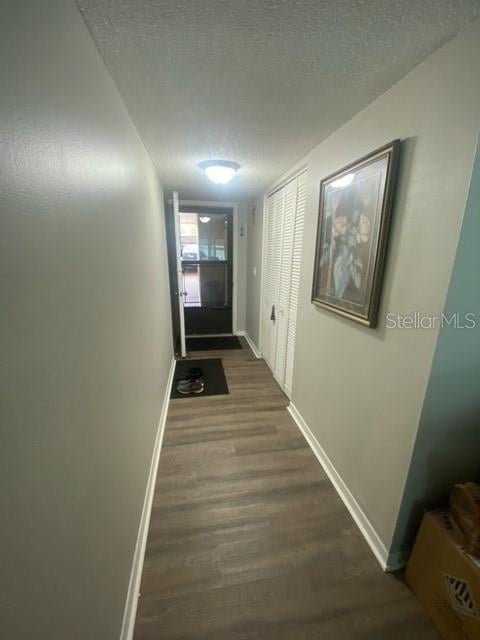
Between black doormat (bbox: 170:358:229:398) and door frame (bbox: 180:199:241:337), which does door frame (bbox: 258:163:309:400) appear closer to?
black doormat (bbox: 170:358:229:398)

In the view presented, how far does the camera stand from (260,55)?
93 centimetres

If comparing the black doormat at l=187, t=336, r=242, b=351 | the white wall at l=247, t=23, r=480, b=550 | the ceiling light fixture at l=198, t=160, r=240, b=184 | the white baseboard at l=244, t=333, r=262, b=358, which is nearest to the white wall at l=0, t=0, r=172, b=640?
the ceiling light fixture at l=198, t=160, r=240, b=184

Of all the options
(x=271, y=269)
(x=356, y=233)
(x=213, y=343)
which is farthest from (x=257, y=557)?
(x=213, y=343)

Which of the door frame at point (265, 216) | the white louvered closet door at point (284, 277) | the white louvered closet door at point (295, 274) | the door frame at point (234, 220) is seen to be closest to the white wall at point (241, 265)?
the door frame at point (234, 220)

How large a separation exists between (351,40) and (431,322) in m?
1.04

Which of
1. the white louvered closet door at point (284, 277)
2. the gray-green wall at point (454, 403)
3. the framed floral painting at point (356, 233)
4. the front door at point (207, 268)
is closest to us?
the gray-green wall at point (454, 403)

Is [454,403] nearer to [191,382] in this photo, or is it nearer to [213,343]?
[191,382]

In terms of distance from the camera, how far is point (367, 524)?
135 cm

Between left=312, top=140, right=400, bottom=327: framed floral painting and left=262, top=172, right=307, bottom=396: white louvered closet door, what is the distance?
0.55 m

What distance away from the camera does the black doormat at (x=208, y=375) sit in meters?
2.69

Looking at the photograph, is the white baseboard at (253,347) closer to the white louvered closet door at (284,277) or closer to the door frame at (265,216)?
the door frame at (265,216)

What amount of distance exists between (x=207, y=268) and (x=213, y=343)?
1.26 m

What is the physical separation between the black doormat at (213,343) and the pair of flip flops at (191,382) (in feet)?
2.64

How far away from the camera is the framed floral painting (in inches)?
45.3
